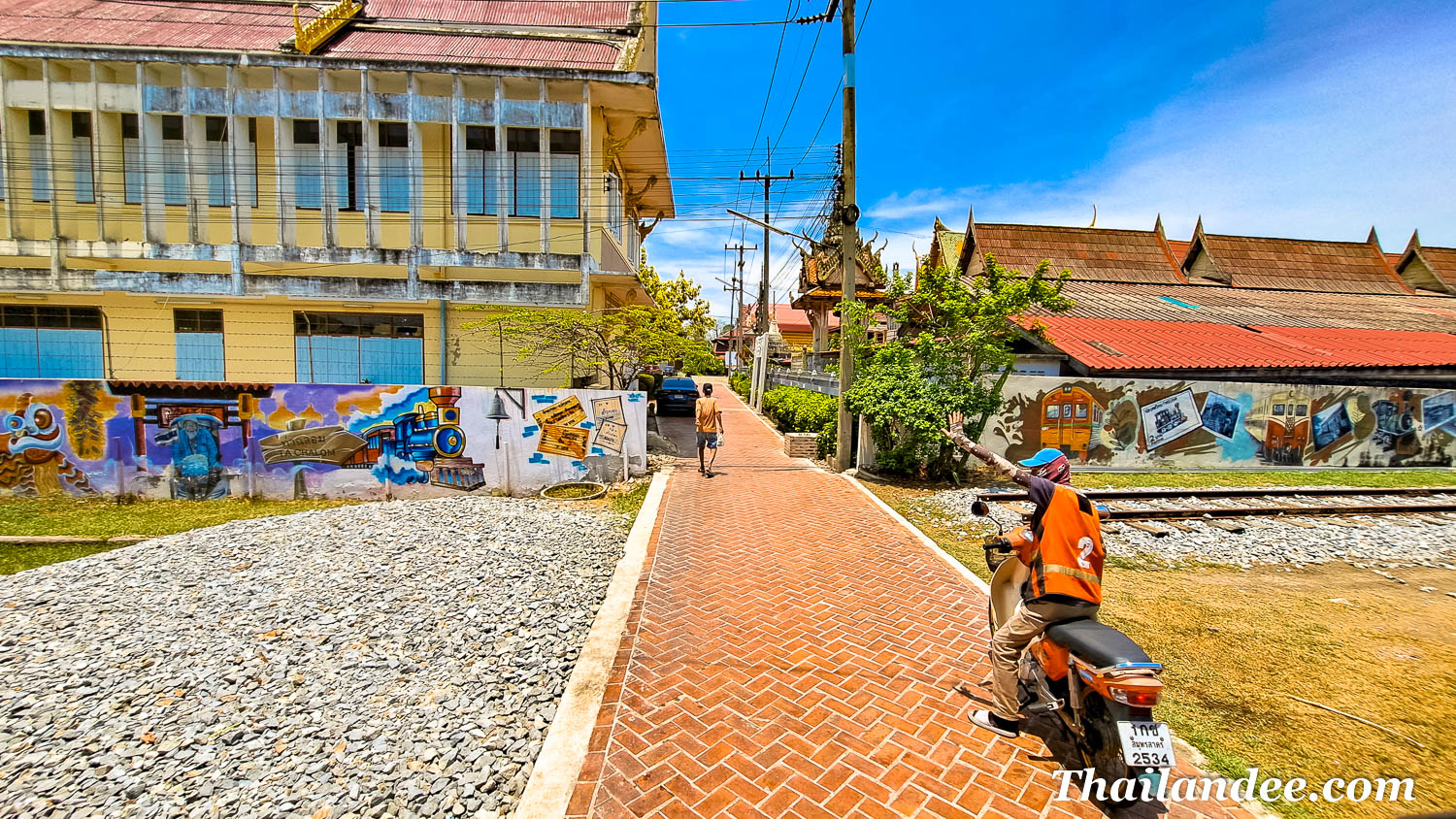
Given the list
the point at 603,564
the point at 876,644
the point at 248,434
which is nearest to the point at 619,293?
the point at 248,434

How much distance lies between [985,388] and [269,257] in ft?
56.3

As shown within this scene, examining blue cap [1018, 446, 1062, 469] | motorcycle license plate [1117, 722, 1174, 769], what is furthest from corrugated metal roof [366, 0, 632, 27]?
motorcycle license plate [1117, 722, 1174, 769]

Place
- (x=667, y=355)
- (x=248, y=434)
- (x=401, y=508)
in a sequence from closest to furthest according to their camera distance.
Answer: (x=401, y=508) → (x=248, y=434) → (x=667, y=355)

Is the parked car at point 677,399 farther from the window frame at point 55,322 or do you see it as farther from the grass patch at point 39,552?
the grass patch at point 39,552

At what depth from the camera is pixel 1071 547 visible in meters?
3.23

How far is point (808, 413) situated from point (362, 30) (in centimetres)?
1663

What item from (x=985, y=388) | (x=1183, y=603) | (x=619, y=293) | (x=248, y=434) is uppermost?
(x=619, y=293)

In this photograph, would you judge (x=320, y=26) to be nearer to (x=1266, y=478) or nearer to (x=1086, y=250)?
(x=1266, y=478)

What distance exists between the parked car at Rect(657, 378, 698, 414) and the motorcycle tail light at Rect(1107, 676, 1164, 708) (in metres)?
21.6

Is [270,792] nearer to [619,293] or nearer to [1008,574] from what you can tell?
[1008,574]

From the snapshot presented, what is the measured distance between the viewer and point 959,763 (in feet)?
11.1

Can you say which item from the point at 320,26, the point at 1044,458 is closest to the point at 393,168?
the point at 320,26

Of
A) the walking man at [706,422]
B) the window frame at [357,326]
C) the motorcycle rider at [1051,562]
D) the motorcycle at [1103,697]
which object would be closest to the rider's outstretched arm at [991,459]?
the motorcycle rider at [1051,562]

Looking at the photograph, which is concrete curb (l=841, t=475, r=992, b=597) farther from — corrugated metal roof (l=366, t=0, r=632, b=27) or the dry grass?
corrugated metal roof (l=366, t=0, r=632, b=27)
